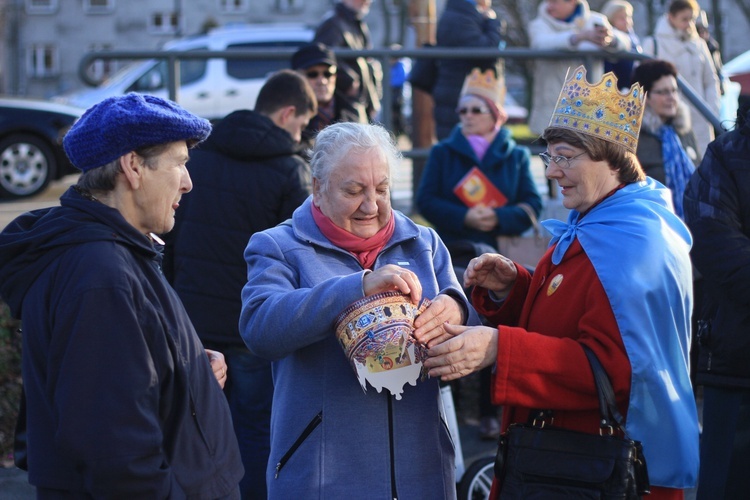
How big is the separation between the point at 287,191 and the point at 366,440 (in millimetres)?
1818

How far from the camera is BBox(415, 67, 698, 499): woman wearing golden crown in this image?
2.93 meters

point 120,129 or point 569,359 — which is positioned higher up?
point 120,129

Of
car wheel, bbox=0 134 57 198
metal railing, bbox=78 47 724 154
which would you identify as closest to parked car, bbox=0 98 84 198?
car wheel, bbox=0 134 57 198

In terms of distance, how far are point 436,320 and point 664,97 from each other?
3.81 metres

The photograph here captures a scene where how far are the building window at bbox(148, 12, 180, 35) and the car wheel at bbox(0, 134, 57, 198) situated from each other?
42333 millimetres

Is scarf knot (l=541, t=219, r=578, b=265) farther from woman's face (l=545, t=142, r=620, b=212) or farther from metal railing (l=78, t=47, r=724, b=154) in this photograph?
metal railing (l=78, t=47, r=724, b=154)

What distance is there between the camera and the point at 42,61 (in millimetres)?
52938

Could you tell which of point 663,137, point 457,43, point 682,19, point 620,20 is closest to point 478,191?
point 663,137

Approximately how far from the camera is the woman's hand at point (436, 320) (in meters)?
2.90

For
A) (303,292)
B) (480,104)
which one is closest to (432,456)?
(303,292)

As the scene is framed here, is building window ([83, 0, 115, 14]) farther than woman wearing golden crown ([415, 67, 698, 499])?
Yes

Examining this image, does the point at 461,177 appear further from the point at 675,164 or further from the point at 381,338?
the point at 381,338

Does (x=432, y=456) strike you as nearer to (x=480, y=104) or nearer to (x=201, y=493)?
(x=201, y=493)

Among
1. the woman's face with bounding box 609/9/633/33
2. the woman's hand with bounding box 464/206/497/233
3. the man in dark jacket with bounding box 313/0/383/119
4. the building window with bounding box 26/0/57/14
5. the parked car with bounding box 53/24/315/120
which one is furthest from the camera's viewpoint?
the building window with bounding box 26/0/57/14
